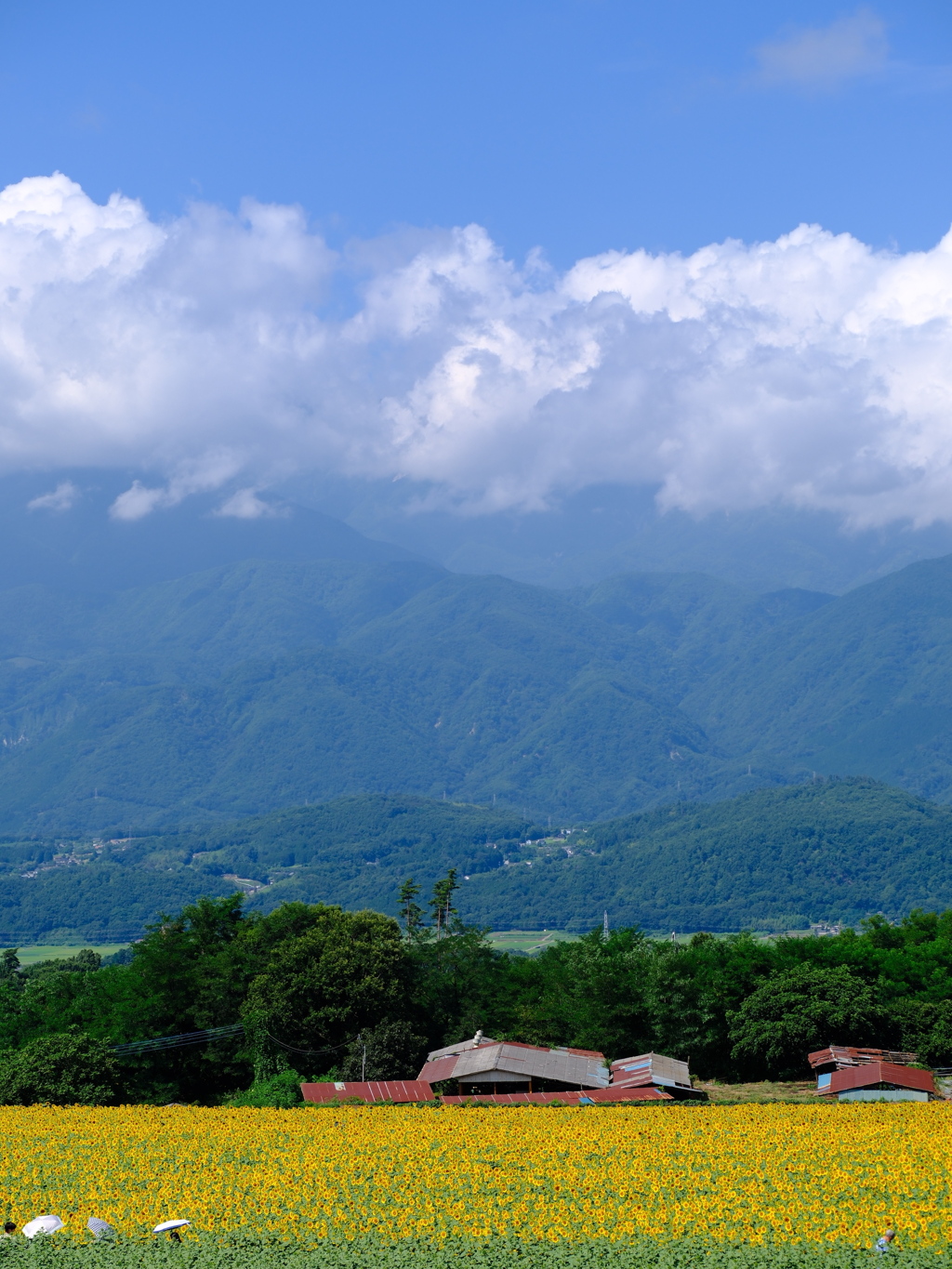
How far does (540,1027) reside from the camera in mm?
66625

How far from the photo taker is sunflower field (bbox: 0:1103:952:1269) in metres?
29.8

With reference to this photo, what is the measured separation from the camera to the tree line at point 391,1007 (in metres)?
58.9

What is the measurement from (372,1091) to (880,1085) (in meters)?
20.4

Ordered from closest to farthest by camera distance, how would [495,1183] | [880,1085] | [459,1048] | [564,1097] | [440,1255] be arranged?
[440,1255]
[495,1183]
[880,1085]
[564,1097]
[459,1048]

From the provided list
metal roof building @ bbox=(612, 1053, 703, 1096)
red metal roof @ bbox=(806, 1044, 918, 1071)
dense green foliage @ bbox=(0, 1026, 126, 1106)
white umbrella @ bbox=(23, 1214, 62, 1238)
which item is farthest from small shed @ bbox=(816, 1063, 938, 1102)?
white umbrella @ bbox=(23, 1214, 62, 1238)

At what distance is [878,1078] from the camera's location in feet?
165

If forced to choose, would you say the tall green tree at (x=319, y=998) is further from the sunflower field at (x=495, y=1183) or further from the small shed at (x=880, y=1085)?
the small shed at (x=880, y=1085)

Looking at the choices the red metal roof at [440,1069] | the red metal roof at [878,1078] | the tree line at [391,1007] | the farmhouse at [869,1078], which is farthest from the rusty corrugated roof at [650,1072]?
the red metal roof at [440,1069]

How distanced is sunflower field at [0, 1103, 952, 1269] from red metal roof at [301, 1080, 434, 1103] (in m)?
4.83

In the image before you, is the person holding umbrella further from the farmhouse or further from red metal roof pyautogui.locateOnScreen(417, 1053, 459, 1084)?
the farmhouse

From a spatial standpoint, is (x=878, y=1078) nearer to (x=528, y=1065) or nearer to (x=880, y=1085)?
(x=880, y=1085)

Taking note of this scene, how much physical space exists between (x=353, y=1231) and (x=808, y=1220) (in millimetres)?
11182

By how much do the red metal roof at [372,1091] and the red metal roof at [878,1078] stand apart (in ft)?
54.3

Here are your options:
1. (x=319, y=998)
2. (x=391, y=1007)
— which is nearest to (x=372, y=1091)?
(x=391, y=1007)
